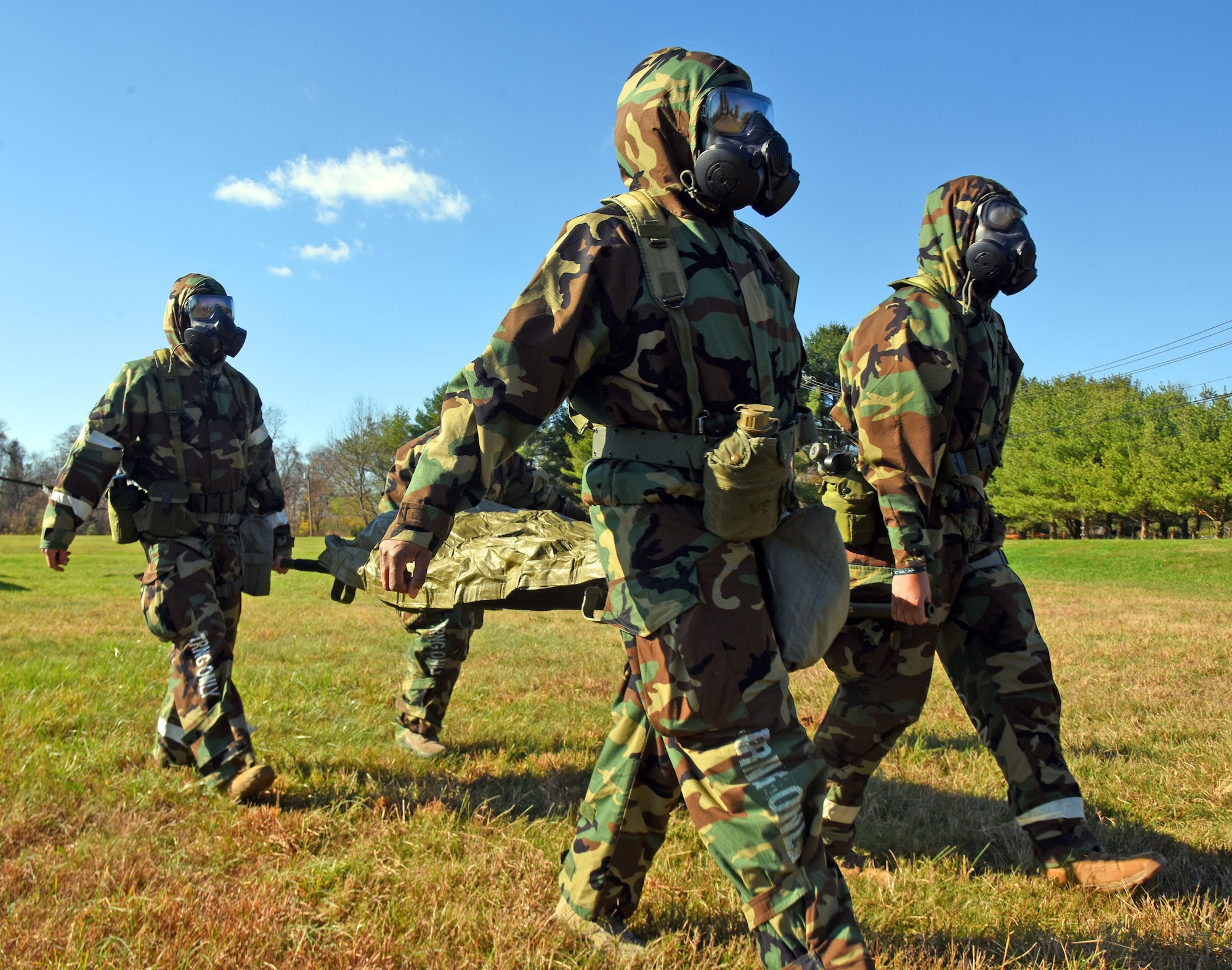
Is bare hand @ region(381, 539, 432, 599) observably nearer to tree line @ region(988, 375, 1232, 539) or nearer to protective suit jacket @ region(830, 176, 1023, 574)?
protective suit jacket @ region(830, 176, 1023, 574)

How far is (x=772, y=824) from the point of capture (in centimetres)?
223

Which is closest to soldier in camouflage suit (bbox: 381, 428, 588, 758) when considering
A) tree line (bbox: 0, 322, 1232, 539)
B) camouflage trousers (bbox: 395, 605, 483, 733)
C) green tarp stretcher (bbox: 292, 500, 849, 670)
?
camouflage trousers (bbox: 395, 605, 483, 733)

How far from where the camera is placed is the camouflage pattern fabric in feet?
11.9

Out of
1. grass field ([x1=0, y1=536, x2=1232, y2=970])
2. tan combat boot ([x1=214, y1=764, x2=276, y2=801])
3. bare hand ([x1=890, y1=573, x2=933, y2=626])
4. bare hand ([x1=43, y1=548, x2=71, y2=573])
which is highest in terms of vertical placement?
bare hand ([x1=43, y1=548, x2=71, y2=573])

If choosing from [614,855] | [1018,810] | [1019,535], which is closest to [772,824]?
[614,855]

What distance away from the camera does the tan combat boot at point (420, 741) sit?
543cm

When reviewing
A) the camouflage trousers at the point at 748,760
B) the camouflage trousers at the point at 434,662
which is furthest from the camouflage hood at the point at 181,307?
the camouflage trousers at the point at 748,760

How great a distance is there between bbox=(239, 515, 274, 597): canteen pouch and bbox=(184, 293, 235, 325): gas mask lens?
123 cm

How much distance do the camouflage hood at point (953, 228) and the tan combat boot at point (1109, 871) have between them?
236 centimetres

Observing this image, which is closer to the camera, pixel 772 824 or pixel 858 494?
pixel 772 824

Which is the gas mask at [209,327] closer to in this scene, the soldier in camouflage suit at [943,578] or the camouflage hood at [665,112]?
the camouflage hood at [665,112]

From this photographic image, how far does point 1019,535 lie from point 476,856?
66.3 meters

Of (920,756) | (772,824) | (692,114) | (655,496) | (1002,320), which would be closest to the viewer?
(772,824)

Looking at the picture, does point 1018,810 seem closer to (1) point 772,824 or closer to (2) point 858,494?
(2) point 858,494
